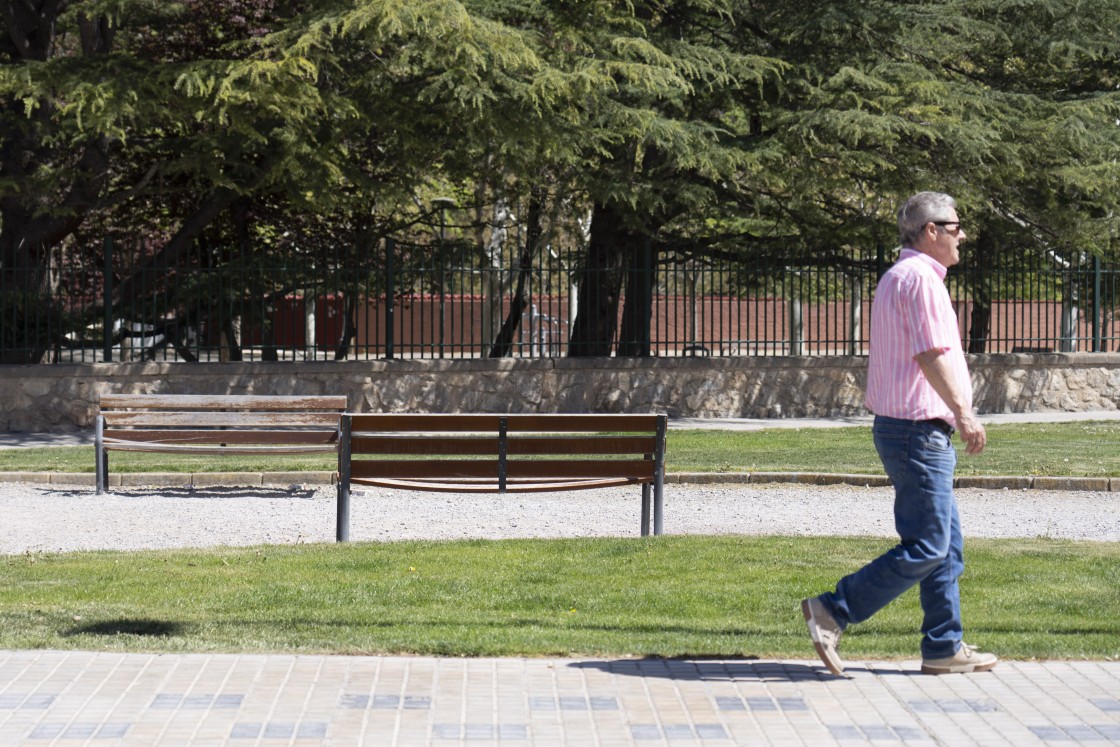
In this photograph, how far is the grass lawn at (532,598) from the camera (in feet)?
21.5

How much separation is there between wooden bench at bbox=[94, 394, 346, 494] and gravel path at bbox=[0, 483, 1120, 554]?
0.43 m

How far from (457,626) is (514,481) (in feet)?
12.7

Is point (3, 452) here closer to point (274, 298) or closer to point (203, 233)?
point (274, 298)

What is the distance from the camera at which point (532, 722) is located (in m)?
5.26

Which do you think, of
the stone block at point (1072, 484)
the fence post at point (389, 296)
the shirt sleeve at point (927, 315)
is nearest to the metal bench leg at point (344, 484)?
the shirt sleeve at point (927, 315)

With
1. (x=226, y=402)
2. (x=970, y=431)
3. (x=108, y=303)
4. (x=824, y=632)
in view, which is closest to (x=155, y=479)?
(x=226, y=402)

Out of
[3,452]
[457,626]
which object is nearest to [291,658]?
[457,626]

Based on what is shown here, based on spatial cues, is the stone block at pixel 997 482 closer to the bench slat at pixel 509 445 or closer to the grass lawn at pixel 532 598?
the grass lawn at pixel 532 598

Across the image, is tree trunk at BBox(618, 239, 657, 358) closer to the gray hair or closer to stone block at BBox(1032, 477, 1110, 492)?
stone block at BBox(1032, 477, 1110, 492)

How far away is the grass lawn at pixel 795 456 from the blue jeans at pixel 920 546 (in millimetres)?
8315

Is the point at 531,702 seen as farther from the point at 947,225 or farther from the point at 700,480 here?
the point at 700,480

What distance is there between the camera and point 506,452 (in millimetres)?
10766

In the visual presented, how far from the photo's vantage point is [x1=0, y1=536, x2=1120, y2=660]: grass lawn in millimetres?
6555

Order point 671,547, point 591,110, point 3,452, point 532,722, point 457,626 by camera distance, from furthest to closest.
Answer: point 591,110
point 3,452
point 671,547
point 457,626
point 532,722
